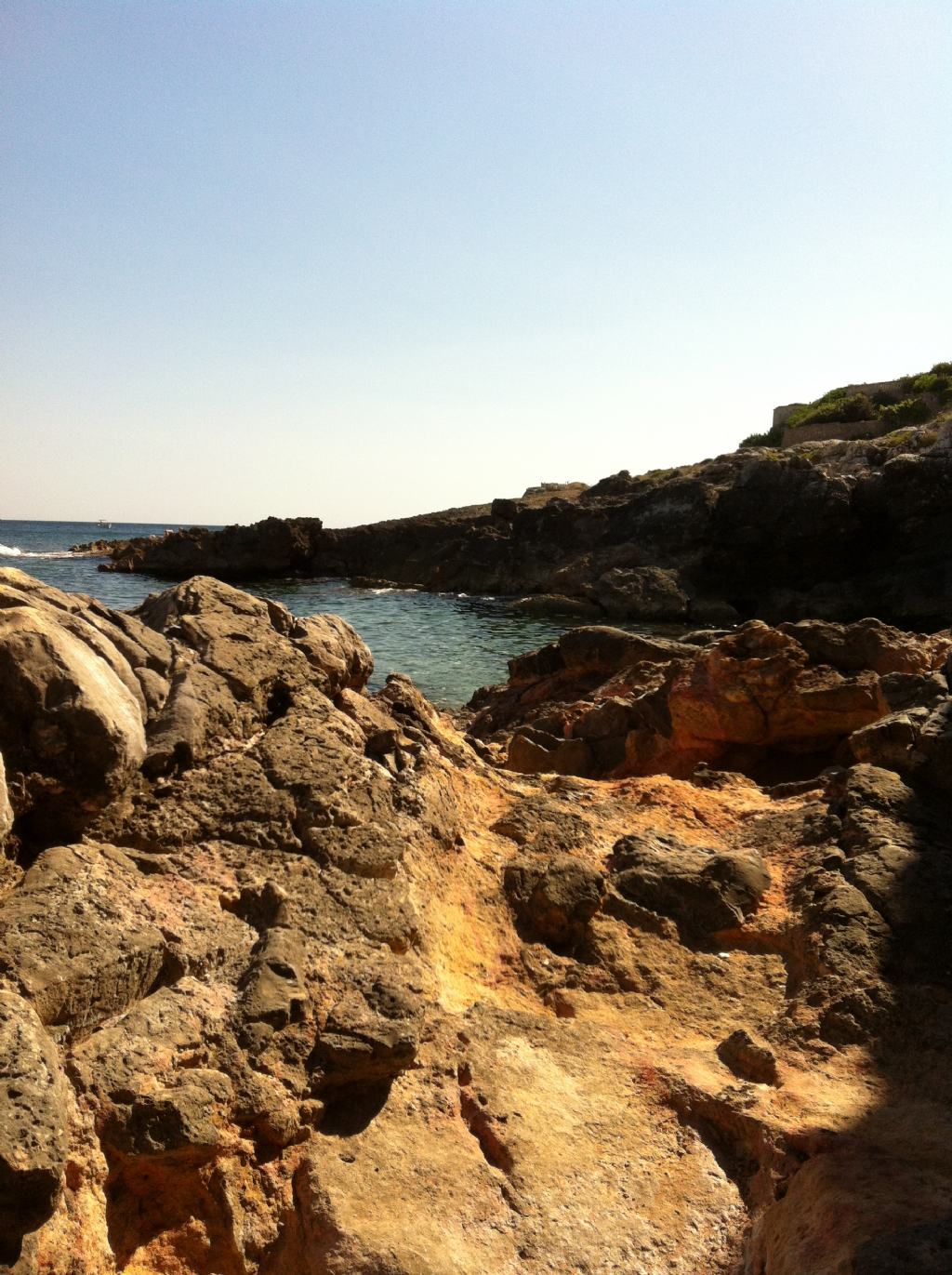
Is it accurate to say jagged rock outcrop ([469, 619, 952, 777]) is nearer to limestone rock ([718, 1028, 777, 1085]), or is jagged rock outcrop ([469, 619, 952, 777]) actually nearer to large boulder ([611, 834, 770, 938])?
large boulder ([611, 834, 770, 938])

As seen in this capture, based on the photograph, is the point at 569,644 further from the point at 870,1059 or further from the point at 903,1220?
the point at 903,1220

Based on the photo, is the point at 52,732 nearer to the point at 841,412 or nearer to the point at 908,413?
the point at 908,413

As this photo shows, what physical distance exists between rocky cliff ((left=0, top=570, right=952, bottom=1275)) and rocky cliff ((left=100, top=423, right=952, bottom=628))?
116 feet

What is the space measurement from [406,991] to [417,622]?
116 feet

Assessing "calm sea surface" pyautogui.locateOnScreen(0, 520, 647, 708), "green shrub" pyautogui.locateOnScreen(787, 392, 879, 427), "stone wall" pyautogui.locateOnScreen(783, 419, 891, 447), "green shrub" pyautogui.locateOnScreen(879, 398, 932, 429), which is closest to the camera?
"calm sea surface" pyautogui.locateOnScreen(0, 520, 647, 708)

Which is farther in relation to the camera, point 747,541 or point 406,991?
point 747,541

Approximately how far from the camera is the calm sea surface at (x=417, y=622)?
26.5m

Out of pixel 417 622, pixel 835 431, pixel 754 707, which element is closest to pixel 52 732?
pixel 754 707

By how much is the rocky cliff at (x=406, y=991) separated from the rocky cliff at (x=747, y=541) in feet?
116

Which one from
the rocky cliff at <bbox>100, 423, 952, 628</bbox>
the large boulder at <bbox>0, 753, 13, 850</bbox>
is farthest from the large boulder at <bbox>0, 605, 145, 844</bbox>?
the rocky cliff at <bbox>100, 423, 952, 628</bbox>

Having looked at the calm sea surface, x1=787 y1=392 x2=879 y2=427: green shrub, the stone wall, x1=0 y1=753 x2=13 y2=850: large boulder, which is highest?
x1=787 y1=392 x2=879 y2=427: green shrub

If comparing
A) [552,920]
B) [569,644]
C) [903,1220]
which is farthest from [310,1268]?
[569,644]

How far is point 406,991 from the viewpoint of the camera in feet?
15.2

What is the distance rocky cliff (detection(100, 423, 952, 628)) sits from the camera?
41.8 meters
